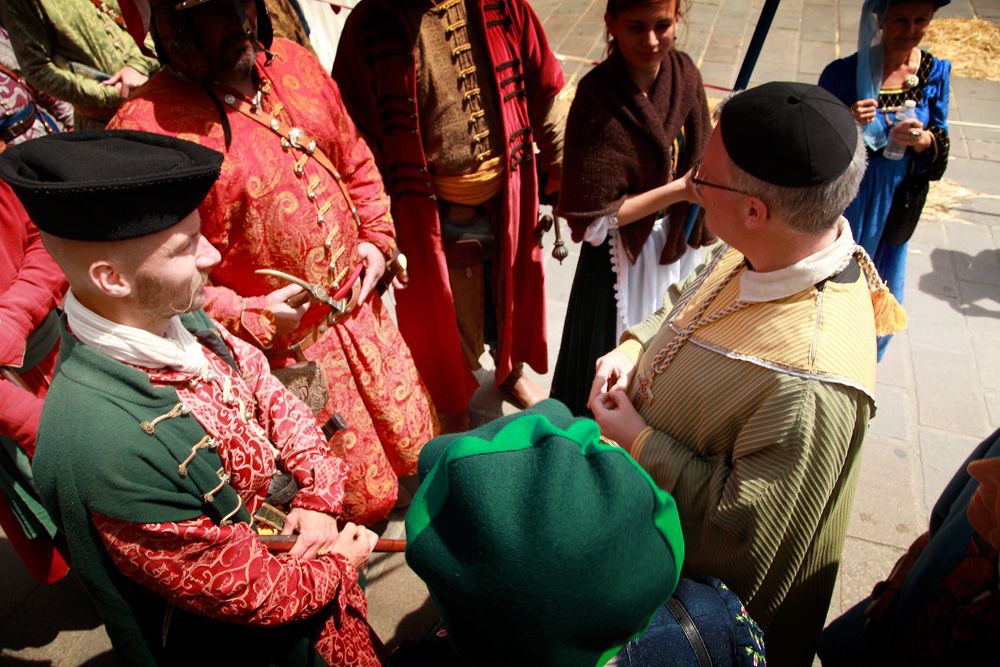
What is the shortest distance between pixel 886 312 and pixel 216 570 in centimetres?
171

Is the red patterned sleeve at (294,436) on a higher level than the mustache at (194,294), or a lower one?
lower

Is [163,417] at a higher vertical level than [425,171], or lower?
higher

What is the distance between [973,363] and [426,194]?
3323 millimetres

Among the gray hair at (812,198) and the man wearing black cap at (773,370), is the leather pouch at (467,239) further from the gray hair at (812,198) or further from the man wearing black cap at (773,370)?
the gray hair at (812,198)

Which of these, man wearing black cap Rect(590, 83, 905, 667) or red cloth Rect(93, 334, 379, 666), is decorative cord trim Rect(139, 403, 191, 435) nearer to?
red cloth Rect(93, 334, 379, 666)

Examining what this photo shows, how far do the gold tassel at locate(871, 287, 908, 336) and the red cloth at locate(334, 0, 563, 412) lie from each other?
153 cm

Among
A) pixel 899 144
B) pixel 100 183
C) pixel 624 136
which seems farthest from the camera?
pixel 899 144

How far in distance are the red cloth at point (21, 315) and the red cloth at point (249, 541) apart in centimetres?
80

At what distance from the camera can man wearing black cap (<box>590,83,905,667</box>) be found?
1333 mm

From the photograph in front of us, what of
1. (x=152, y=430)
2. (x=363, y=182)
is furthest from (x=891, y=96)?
(x=152, y=430)

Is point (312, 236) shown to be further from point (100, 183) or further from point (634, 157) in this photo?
point (634, 157)

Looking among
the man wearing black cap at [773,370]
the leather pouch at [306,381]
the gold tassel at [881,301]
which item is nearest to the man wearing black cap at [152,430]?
the leather pouch at [306,381]

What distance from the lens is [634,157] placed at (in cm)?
231

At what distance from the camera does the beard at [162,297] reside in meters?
1.27
